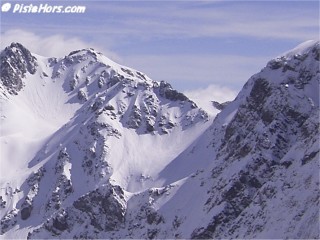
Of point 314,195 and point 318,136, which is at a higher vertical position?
point 318,136

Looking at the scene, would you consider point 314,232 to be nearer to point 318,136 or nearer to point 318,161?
point 318,161

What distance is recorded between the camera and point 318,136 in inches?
7820

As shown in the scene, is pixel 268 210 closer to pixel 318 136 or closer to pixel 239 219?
pixel 239 219

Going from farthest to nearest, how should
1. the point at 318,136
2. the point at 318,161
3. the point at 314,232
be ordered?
1. the point at 318,136
2. the point at 318,161
3. the point at 314,232

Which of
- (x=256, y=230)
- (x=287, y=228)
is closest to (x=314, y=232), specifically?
(x=287, y=228)

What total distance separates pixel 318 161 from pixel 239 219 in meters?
28.7

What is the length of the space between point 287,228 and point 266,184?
27342 millimetres

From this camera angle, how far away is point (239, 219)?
652 feet

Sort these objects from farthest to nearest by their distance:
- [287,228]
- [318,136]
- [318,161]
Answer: [318,136], [318,161], [287,228]

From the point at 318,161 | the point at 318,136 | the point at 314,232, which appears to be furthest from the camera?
the point at 318,136

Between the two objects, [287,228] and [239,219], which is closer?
[287,228]

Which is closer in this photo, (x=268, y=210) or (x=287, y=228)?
(x=287, y=228)

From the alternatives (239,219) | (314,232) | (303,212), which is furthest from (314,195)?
(239,219)

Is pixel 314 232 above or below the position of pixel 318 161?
below
